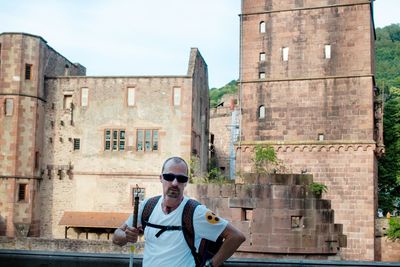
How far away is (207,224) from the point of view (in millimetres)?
3842

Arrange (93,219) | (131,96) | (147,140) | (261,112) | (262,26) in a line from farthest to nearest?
(131,96) → (147,140) → (93,219) → (262,26) → (261,112)

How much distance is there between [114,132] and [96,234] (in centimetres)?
569

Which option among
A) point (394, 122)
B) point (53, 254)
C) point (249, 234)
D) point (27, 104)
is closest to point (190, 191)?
point (249, 234)

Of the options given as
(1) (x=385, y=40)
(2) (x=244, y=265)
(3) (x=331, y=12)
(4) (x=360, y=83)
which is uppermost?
(1) (x=385, y=40)

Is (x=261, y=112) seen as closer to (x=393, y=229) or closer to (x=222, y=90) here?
(x=393, y=229)

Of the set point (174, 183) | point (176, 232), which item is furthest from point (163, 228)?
point (174, 183)

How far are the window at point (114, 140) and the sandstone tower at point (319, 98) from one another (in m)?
7.93

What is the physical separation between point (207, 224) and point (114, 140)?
2681cm

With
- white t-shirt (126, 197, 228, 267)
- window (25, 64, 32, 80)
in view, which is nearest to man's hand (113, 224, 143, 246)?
white t-shirt (126, 197, 228, 267)

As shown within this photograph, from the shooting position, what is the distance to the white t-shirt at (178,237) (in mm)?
3842

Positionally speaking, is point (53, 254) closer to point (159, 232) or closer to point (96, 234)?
point (159, 232)

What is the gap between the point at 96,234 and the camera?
28906 mm

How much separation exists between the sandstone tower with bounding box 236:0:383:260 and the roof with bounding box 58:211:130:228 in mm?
7901

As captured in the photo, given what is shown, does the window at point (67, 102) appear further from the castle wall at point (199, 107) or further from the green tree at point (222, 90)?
the green tree at point (222, 90)
